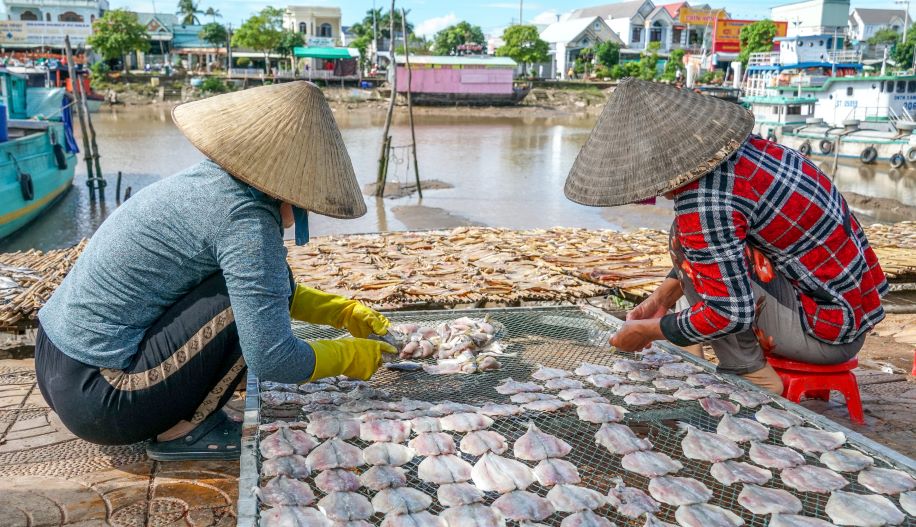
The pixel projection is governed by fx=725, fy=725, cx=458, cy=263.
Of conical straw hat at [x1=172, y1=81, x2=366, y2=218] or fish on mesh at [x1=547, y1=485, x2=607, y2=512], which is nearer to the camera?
fish on mesh at [x1=547, y1=485, x2=607, y2=512]

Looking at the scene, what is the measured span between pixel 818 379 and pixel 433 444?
1.54 m

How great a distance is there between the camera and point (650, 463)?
2.21m

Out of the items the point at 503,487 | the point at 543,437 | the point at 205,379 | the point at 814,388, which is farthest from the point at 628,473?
the point at 205,379

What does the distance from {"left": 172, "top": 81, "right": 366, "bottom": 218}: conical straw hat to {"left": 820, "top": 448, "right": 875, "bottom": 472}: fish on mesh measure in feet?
5.44

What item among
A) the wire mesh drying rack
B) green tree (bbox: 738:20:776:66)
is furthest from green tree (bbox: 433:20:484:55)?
the wire mesh drying rack

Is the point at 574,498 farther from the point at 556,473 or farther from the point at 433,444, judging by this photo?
the point at 433,444

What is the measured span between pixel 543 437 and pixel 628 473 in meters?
0.28

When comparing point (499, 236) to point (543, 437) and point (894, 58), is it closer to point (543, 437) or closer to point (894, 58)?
point (543, 437)

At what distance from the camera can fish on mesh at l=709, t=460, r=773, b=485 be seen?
2.13 m

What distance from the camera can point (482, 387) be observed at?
2857 mm

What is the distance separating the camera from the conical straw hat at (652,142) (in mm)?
2381

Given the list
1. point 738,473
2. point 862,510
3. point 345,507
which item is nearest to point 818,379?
point 738,473

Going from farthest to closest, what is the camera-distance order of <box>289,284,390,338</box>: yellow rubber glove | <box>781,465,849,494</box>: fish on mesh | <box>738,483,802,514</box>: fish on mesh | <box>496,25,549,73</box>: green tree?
1. <box>496,25,549,73</box>: green tree
2. <box>289,284,390,338</box>: yellow rubber glove
3. <box>781,465,849,494</box>: fish on mesh
4. <box>738,483,802,514</box>: fish on mesh

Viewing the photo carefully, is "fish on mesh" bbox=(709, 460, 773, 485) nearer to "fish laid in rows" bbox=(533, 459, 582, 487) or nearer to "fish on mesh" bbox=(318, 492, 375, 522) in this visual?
"fish laid in rows" bbox=(533, 459, 582, 487)
